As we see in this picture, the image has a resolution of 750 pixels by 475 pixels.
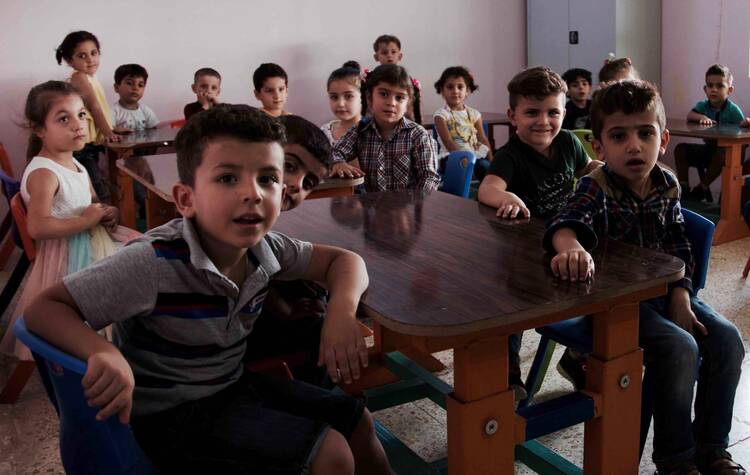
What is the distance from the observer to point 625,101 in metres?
1.78

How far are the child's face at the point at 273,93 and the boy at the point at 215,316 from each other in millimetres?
3432

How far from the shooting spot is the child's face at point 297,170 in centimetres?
186

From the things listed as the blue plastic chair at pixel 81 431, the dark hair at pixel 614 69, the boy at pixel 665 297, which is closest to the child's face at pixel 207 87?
the dark hair at pixel 614 69

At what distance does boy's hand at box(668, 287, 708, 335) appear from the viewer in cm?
171

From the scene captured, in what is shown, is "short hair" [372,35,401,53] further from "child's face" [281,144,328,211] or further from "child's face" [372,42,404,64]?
"child's face" [281,144,328,211]

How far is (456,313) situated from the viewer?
119 centimetres

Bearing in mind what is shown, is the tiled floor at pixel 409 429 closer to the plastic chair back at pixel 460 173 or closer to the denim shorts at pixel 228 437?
the plastic chair back at pixel 460 173

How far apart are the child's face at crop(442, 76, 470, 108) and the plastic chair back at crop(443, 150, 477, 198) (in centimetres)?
270

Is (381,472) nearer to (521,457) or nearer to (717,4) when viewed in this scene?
(521,457)

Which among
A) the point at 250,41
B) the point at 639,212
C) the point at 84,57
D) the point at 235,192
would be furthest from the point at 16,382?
the point at 250,41

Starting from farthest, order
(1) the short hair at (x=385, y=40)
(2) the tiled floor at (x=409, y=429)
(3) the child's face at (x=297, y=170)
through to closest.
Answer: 1. (1) the short hair at (x=385, y=40)
2. (2) the tiled floor at (x=409, y=429)
3. (3) the child's face at (x=297, y=170)

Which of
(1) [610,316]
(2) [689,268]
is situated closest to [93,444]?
(1) [610,316]

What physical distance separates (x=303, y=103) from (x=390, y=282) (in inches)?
205

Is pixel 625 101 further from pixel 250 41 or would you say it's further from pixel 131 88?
pixel 250 41
